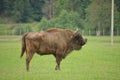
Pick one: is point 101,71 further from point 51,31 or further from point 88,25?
point 88,25

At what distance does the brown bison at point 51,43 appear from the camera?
72.7 ft

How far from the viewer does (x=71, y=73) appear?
840 inches

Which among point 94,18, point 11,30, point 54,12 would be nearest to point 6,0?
point 54,12

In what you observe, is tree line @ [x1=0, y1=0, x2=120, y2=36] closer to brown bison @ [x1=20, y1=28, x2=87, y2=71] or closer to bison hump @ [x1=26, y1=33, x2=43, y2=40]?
brown bison @ [x1=20, y1=28, x2=87, y2=71]

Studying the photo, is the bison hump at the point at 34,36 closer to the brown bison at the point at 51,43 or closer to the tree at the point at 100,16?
the brown bison at the point at 51,43

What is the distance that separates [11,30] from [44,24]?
634 centimetres

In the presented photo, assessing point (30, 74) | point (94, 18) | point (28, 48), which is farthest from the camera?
point (94, 18)

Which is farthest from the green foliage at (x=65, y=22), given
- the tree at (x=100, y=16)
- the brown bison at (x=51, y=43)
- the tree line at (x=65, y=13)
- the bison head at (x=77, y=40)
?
the brown bison at (x=51, y=43)

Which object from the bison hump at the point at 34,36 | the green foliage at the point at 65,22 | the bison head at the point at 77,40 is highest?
the bison hump at the point at 34,36

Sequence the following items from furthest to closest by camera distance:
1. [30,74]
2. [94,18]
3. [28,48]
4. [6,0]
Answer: [6,0] → [94,18] → [28,48] → [30,74]

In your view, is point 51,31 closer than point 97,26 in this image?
Yes

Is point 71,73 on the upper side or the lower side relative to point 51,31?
lower

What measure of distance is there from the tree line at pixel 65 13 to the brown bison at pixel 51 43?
208 feet

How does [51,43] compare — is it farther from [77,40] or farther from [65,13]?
[65,13]
